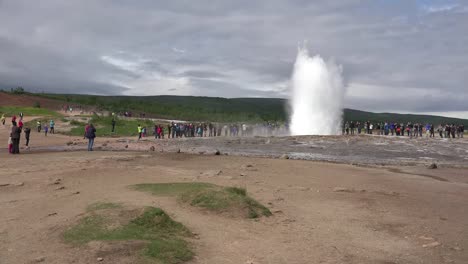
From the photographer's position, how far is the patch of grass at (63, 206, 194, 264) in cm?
564

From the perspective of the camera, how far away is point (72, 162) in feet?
53.8

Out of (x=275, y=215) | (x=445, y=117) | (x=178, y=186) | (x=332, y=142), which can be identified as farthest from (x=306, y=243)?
(x=445, y=117)

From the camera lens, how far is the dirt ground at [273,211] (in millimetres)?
6203

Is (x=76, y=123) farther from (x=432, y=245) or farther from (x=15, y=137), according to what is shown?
(x=432, y=245)

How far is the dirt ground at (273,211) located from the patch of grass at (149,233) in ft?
0.68

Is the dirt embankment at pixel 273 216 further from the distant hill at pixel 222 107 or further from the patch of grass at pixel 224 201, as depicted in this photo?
the distant hill at pixel 222 107

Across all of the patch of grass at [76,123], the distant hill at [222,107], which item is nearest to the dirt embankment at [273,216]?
the patch of grass at [76,123]

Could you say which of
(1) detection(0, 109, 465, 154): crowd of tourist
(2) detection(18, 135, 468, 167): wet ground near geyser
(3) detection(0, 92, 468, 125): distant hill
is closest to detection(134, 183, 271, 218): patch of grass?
(2) detection(18, 135, 468, 167): wet ground near geyser

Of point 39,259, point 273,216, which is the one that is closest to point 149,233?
point 39,259

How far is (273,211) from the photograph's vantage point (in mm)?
9070

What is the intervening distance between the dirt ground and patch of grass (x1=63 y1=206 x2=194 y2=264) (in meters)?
0.21

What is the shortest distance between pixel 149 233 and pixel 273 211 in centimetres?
331

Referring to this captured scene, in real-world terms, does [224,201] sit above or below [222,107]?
below

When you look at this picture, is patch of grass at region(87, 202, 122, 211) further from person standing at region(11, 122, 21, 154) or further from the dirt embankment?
person standing at region(11, 122, 21, 154)
